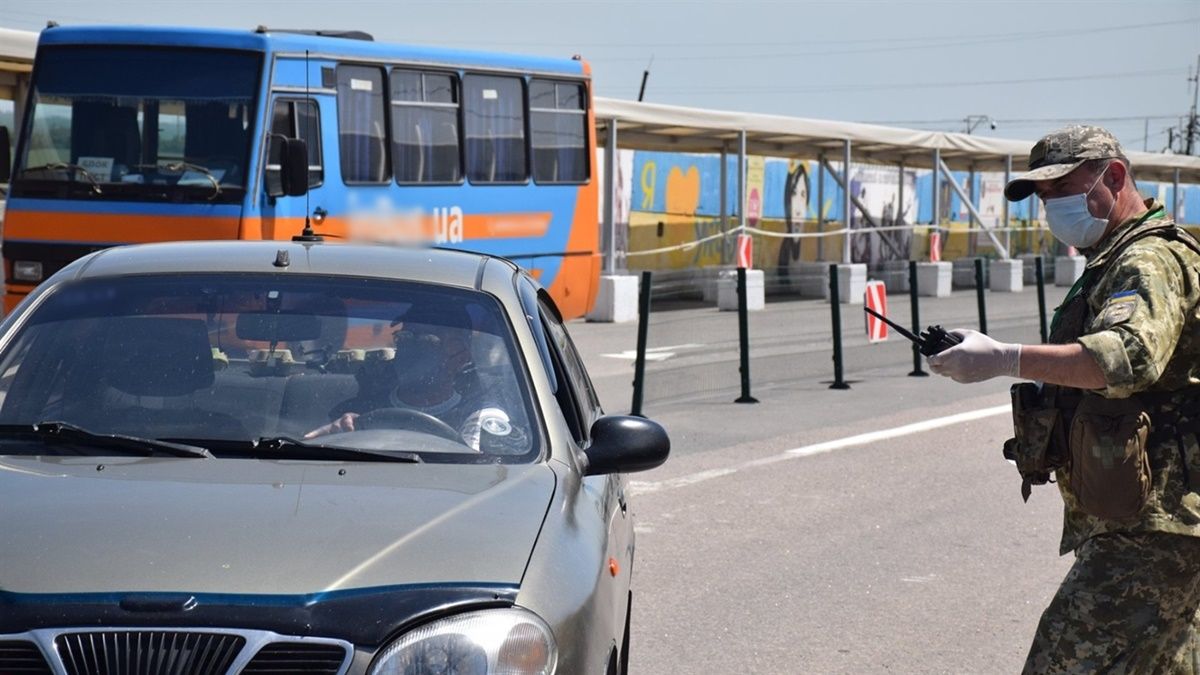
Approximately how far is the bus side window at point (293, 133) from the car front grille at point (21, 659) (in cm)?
1295

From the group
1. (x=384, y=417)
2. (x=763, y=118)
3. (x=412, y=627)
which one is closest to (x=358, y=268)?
(x=384, y=417)

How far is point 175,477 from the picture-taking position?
3.98 m

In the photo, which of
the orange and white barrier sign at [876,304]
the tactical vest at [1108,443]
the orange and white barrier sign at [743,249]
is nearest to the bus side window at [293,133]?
the orange and white barrier sign at [876,304]

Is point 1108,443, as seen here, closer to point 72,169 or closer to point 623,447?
point 623,447

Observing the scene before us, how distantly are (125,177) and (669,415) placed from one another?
555cm

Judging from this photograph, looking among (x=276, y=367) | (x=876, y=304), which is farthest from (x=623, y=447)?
(x=876, y=304)

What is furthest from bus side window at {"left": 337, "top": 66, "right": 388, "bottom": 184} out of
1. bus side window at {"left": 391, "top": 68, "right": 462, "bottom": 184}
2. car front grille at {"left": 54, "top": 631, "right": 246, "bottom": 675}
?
car front grille at {"left": 54, "top": 631, "right": 246, "bottom": 675}

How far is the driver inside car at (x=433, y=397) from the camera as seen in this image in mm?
4465

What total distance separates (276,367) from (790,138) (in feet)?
94.9

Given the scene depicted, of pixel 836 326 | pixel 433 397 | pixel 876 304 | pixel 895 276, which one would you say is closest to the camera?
pixel 433 397

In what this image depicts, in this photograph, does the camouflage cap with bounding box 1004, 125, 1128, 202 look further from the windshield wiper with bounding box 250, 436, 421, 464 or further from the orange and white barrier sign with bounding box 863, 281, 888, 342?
the orange and white barrier sign with bounding box 863, 281, 888, 342

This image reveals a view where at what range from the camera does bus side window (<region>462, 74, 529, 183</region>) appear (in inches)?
744

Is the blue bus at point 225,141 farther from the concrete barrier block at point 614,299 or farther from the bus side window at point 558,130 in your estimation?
the concrete barrier block at point 614,299

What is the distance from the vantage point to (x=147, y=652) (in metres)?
3.15
